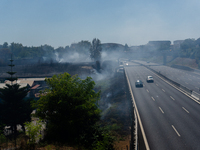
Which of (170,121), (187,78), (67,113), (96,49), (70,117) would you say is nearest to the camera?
(70,117)

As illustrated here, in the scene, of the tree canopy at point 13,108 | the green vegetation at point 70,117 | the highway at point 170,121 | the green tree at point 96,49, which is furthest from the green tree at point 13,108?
the green tree at point 96,49

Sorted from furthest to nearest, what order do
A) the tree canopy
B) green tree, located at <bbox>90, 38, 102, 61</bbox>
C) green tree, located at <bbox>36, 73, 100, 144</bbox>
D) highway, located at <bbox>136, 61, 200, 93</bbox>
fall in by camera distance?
green tree, located at <bbox>90, 38, 102, 61</bbox>, highway, located at <bbox>136, 61, 200, 93</bbox>, the tree canopy, green tree, located at <bbox>36, 73, 100, 144</bbox>

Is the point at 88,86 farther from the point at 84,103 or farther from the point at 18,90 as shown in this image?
the point at 18,90

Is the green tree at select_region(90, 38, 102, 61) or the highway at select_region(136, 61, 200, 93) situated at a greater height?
the green tree at select_region(90, 38, 102, 61)

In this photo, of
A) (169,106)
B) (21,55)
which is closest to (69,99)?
(169,106)

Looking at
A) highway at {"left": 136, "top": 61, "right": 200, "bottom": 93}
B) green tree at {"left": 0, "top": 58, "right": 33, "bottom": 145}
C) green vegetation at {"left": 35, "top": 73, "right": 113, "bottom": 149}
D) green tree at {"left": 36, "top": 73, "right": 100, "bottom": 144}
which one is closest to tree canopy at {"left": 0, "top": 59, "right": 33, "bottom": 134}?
green tree at {"left": 0, "top": 58, "right": 33, "bottom": 145}

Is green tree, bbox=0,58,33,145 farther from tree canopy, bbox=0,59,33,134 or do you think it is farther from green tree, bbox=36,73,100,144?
green tree, bbox=36,73,100,144

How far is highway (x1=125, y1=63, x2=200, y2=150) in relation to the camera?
13609mm

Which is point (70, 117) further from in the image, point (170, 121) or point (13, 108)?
point (13, 108)

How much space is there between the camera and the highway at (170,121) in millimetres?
13609

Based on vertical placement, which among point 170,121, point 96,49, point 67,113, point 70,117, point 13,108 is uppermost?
point 96,49

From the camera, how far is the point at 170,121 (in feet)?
60.0

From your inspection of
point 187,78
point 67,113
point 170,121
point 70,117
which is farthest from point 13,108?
point 187,78

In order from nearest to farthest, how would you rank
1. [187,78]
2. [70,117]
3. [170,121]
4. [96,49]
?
[70,117]
[170,121]
[187,78]
[96,49]
